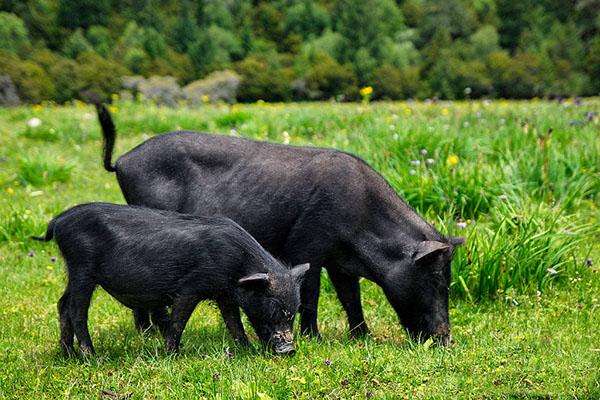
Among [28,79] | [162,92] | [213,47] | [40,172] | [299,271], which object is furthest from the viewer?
[213,47]

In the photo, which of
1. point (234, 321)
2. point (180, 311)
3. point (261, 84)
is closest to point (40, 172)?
point (234, 321)

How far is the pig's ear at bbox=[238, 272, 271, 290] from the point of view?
4051mm

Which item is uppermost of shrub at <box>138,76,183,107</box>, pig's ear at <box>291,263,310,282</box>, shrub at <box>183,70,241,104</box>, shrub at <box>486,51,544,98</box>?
pig's ear at <box>291,263,310,282</box>

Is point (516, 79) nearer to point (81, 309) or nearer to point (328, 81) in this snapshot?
point (328, 81)

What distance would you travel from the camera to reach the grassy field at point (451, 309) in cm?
393

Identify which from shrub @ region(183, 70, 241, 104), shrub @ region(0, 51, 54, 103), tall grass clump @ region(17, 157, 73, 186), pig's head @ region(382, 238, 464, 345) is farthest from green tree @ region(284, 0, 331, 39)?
pig's head @ region(382, 238, 464, 345)

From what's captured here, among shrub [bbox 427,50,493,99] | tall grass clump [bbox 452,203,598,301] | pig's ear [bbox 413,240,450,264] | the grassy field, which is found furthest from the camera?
shrub [bbox 427,50,493,99]

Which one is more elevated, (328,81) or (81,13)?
(81,13)

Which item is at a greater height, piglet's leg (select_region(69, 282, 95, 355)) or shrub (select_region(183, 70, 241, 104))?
piglet's leg (select_region(69, 282, 95, 355))

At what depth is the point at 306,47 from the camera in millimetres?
34312

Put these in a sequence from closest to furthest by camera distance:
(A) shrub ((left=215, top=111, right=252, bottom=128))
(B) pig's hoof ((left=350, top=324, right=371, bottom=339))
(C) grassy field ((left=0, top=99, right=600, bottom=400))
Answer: (C) grassy field ((left=0, top=99, right=600, bottom=400)) → (B) pig's hoof ((left=350, top=324, right=371, bottom=339)) → (A) shrub ((left=215, top=111, right=252, bottom=128))

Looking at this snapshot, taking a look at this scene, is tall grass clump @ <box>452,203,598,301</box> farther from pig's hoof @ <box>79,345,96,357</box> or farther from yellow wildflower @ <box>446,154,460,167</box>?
pig's hoof @ <box>79,345,96,357</box>

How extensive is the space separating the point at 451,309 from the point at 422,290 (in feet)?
3.37

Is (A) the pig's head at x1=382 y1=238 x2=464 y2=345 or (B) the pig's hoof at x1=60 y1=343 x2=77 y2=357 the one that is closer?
(B) the pig's hoof at x1=60 y1=343 x2=77 y2=357
